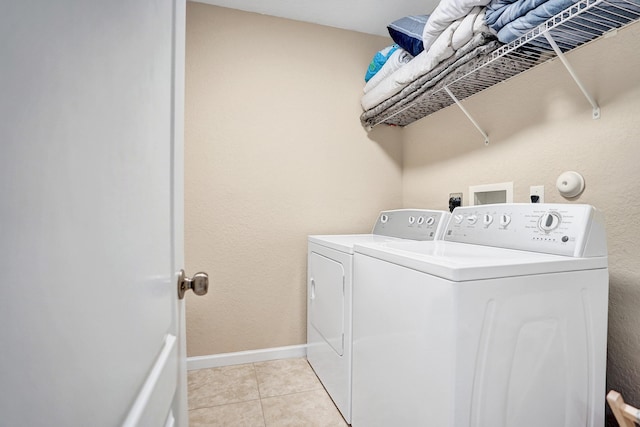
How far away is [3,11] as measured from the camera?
23cm

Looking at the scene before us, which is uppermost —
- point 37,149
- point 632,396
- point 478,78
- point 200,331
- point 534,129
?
point 478,78

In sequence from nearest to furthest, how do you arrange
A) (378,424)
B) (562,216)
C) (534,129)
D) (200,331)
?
(562,216) < (378,424) < (534,129) < (200,331)

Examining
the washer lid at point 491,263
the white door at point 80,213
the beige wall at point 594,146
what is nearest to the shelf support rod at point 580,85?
the beige wall at point 594,146

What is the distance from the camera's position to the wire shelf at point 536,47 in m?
1.03

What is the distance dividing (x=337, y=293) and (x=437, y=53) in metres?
1.33

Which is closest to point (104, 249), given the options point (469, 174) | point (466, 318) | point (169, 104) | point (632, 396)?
point (169, 104)

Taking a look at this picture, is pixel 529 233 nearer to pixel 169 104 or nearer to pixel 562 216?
pixel 562 216

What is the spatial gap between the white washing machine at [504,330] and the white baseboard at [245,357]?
1.22 meters

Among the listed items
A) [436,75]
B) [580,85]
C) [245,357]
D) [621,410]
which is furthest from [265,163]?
[621,410]

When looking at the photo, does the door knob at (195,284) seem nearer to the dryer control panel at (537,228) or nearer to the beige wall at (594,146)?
the dryer control panel at (537,228)

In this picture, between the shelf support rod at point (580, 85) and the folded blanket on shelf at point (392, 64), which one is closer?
the shelf support rod at point (580, 85)

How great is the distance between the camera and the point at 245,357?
227 centimetres

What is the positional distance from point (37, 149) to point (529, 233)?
4.64 ft

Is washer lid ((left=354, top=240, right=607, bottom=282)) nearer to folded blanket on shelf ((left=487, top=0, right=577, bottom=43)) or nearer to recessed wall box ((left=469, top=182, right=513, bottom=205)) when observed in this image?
recessed wall box ((left=469, top=182, right=513, bottom=205))
